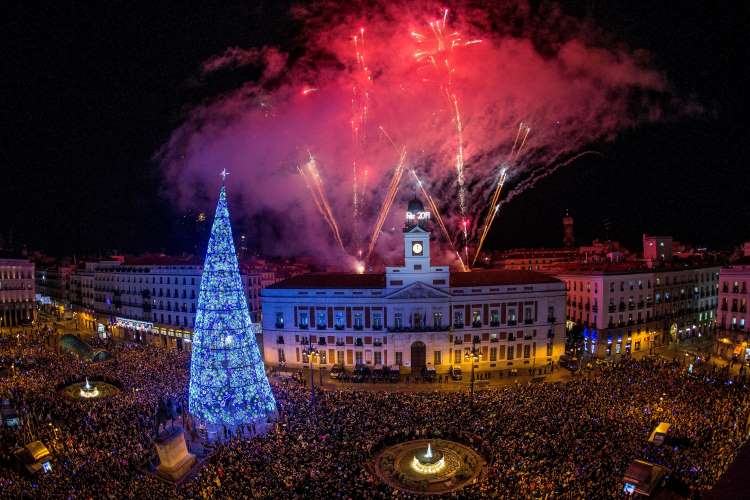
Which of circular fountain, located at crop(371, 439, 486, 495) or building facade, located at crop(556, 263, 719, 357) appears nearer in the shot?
circular fountain, located at crop(371, 439, 486, 495)

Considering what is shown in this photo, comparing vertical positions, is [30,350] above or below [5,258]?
below

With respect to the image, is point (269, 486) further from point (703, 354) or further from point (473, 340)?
point (703, 354)

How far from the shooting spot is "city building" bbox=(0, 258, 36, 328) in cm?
7181

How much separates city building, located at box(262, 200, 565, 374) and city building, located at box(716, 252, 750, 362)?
17.6 metres

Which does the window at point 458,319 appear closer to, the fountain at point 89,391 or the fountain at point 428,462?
the fountain at point 428,462

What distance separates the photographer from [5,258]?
242 feet

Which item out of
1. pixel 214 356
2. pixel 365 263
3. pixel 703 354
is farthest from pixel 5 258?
pixel 703 354

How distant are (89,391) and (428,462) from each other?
1008 inches

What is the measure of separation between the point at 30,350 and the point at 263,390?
3200 cm

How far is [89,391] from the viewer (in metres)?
34.5

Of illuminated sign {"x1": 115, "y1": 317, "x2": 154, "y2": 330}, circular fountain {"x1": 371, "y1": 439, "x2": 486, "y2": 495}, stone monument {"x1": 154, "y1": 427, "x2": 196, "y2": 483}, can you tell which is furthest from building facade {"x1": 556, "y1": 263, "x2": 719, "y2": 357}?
illuminated sign {"x1": 115, "y1": 317, "x2": 154, "y2": 330}

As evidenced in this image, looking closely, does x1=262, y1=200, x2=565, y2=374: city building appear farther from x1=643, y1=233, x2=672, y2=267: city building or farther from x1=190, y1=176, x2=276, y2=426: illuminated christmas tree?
x1=643, y1=233, x2=672, y2=267: city building

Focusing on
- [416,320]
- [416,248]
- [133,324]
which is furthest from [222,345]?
[133,324]

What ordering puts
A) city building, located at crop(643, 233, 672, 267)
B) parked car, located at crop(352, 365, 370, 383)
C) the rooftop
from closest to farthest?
parked car, located at crop(352, 365, 370, 383) < the rooftop < city building, located at crop(643, 233, 672, 267)
